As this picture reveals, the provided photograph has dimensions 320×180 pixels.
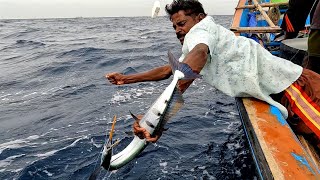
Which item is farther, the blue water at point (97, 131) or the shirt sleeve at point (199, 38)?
the blue water at point (97, 131)

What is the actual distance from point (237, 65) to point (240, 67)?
1.6 inches

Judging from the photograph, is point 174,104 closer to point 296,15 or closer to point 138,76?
point 138,76

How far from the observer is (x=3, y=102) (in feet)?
23.9

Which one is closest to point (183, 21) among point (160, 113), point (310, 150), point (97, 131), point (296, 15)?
point (160, 113)

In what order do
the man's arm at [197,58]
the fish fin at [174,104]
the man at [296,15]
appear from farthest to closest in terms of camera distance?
the man at [296,15] < the man's arm at [197,58] < the fish fin at [174,104]

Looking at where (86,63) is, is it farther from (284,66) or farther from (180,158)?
(284,66)

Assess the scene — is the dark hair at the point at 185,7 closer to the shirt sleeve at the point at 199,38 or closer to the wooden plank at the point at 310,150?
the shirt sleeve at the point at 199,38

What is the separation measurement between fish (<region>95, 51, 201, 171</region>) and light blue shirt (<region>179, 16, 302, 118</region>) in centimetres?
50

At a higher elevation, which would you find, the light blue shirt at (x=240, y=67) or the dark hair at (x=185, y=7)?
the dark hair at (x=185, y=7)

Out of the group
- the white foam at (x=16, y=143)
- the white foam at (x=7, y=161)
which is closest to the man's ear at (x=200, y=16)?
the white foam at (x=7, y=161)

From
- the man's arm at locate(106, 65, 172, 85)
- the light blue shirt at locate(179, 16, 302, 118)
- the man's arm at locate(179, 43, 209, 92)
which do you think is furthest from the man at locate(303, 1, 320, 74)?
the man's arm at locate(179, 43, 209, 92)

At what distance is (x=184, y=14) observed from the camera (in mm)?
2803

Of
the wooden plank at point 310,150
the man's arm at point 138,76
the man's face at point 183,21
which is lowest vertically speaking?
the wooden plank at point 310,150

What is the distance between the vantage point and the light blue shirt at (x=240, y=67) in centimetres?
271
